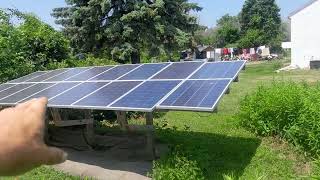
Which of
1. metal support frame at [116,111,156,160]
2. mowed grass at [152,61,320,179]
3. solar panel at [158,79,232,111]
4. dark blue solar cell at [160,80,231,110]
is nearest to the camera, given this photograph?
solar panel at [158,79,232,111]

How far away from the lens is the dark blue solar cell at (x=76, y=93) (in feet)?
26.9

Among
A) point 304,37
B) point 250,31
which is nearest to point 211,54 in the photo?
point 250,31

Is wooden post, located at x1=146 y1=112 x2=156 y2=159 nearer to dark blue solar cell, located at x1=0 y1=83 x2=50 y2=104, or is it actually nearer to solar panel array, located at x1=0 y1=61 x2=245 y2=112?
solar panel array, located at x1=0 y1=61 x2=245 y2=112

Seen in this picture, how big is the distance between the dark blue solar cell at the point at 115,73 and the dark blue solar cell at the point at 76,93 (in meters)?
0.41

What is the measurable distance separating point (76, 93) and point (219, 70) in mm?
2687

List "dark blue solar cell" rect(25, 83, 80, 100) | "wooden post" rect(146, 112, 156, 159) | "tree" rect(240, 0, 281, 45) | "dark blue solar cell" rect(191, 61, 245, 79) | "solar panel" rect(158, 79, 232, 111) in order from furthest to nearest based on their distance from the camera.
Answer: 1. "tree" rect(240, 0, 281, 45)
2. "dark blue solar cell" rect(25, 83, 80, 100)
3. "wooden post" rect(146, 112, 156, 159)
4. "dark blue solar cell" rect(191, 61, 245, 79)
5. "solar panel" rect(158, 79, 232, 111)

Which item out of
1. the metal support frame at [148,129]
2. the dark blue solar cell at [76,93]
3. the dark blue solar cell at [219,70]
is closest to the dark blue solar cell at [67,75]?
the dark blue solar cell at [76,93]

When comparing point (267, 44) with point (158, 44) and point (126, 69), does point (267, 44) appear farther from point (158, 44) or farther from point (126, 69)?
point (126, 69)

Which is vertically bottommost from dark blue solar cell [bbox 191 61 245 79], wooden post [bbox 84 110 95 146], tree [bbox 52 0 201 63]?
wooden post [bbox 84 110 95 146]

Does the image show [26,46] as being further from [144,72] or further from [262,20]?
[262,20]

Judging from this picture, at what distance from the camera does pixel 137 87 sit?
805 centimetres

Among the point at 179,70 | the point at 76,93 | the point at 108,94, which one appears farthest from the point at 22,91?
the point at 179,70

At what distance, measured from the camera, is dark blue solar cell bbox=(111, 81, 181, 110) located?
6906mm

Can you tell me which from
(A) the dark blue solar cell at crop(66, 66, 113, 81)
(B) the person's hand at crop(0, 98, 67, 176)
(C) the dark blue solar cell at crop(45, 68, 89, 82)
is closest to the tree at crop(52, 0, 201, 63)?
(C) the dark blue solar cell at crop(45, 68, 89, 82)
